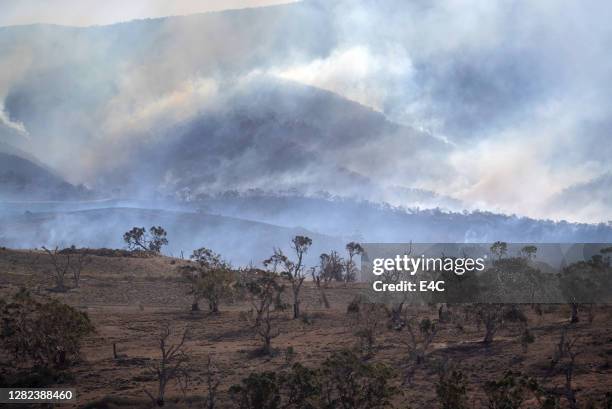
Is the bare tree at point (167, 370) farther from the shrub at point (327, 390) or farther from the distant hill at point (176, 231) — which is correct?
the distant hill at point (176, 231)

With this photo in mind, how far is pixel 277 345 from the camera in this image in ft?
124

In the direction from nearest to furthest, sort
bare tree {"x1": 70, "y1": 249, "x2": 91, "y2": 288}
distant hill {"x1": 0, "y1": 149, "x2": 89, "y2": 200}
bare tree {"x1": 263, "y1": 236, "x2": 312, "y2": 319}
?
bare tree {"x1": 263, "y1": 236, "x2": 312, "y2": 319} < bare tree {"x1": 70, "y1": 249, "x2": 91, "y2": 288} < distant hill {"x1": 0, "y1": 149, "x2": 89, "y2": 200}

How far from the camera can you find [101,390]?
89.9 feet

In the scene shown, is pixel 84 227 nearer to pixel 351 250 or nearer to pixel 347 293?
pixel 351 250

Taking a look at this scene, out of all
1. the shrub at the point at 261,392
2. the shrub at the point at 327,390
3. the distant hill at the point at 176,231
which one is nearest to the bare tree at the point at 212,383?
the shrub at the point at 327,390

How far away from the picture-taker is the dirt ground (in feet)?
90.1

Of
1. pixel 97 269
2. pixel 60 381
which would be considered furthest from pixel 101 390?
pixel 97 269

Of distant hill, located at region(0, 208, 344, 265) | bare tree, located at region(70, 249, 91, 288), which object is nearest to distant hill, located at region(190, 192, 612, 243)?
distant hill, located at region(0, 208, 344, 265)

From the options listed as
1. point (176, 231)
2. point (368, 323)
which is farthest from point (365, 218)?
point (368, 323)

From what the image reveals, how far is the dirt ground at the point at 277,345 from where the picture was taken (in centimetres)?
2747

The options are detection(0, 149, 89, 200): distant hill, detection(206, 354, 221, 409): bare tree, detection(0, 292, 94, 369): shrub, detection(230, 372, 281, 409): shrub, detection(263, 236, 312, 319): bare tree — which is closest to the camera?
detection(230, 372, 281, 409): shrub

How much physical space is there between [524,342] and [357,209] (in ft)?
376

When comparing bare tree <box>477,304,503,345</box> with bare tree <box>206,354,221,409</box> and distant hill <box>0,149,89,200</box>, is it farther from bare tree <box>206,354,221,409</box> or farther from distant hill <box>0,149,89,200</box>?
distant hill <box>0,149,89,200</box>

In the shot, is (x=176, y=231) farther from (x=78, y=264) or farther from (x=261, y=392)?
(x=261, y=392)
